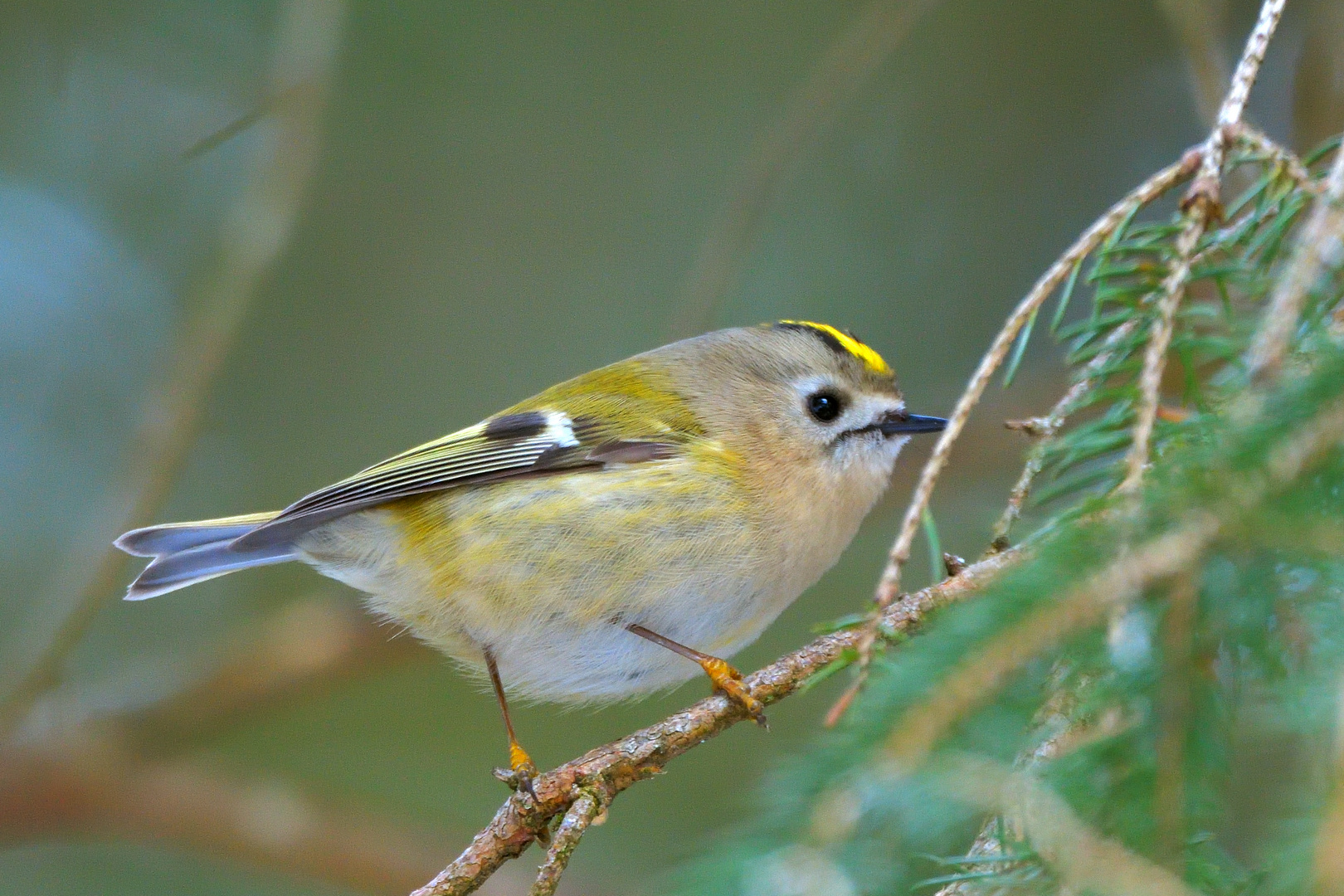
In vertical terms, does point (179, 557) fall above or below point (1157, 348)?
above

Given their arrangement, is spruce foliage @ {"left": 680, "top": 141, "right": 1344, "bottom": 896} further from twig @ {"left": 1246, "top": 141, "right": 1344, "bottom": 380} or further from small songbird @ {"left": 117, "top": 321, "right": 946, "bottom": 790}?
small songbird @ {"left": 117, "top": 321, "right": 946, "bottom": 790}

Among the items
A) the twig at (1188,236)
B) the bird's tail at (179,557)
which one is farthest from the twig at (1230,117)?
the bird's tail at (179,557)

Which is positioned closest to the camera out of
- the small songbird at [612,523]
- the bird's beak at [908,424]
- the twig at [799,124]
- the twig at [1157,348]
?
the twig at [1157,348]

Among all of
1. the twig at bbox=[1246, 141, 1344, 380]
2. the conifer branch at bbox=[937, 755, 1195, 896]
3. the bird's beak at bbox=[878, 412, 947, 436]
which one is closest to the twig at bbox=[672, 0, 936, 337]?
the bird's beak at bbox=[878, 412, 947, 436]

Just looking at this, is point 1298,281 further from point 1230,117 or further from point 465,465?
point 465,465

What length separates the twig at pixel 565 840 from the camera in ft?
3.24

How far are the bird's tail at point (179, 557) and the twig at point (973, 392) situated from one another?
1.35 meters

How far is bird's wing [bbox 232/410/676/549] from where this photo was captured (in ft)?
5.94

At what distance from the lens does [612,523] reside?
5.41 ft

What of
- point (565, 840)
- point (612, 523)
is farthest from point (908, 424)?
point (565, 840)

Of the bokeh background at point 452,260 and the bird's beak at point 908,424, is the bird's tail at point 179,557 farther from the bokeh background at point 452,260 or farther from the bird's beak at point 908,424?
the bird's beak at point 908,424

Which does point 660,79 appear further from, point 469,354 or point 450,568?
point 450,568

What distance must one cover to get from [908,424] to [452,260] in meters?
2.11

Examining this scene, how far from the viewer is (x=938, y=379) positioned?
3.11m
